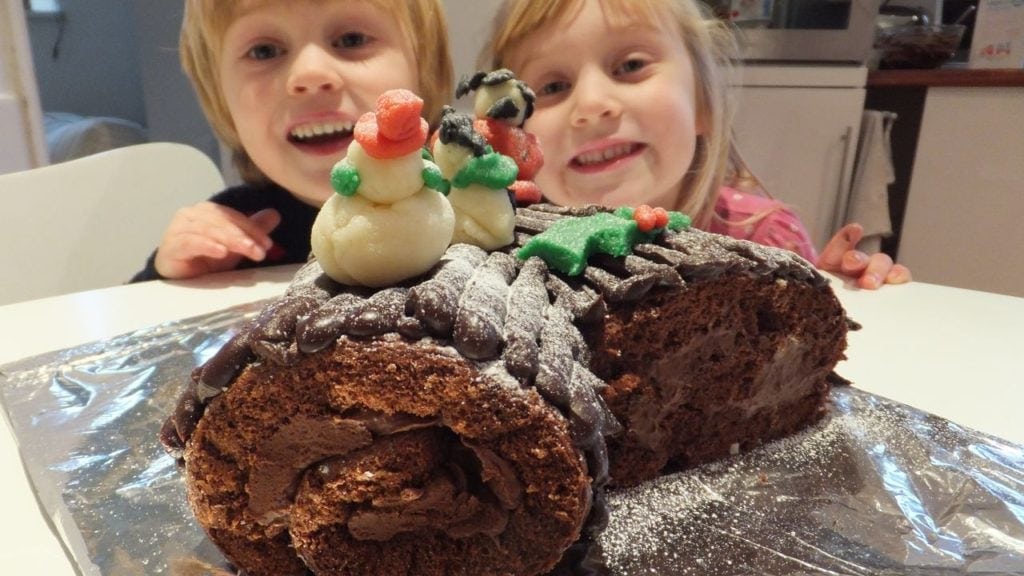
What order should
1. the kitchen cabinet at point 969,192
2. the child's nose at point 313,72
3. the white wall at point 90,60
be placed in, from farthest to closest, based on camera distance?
the white wall at point 90,60
the kitchen cabinet at point 969,192
the child's nose at point 313,72

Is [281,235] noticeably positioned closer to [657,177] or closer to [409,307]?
[657,177]

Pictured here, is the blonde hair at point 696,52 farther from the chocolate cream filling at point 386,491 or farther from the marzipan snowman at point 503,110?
the chocolate cream filling at point 386,491

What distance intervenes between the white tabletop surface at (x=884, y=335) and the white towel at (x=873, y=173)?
1.83 meters

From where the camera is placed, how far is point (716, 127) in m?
2.14

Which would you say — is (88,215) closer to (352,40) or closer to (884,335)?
(352,40)

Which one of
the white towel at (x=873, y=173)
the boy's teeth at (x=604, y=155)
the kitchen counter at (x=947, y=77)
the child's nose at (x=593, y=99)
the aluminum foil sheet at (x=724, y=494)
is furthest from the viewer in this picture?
the white towel at (x=873, y=173)

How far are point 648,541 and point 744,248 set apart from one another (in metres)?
0.48

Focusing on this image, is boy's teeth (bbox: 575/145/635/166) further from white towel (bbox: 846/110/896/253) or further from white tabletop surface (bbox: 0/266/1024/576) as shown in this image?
white towel (bbox: 846/110/896/253)

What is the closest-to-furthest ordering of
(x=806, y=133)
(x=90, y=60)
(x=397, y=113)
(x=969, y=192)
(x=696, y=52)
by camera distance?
(x=397, y=113) < (x=696, y=52) < (x=969, y=192) < (x=806, y=133) < (x=90, y=60)

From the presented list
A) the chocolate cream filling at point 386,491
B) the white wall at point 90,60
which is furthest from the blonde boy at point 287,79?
the white wall at point 90,60

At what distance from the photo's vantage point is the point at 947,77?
11.3 feet

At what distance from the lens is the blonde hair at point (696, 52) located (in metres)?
1.90

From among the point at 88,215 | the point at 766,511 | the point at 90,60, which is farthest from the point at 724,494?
the point at 90,60

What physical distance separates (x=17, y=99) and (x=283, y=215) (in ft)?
4.81
